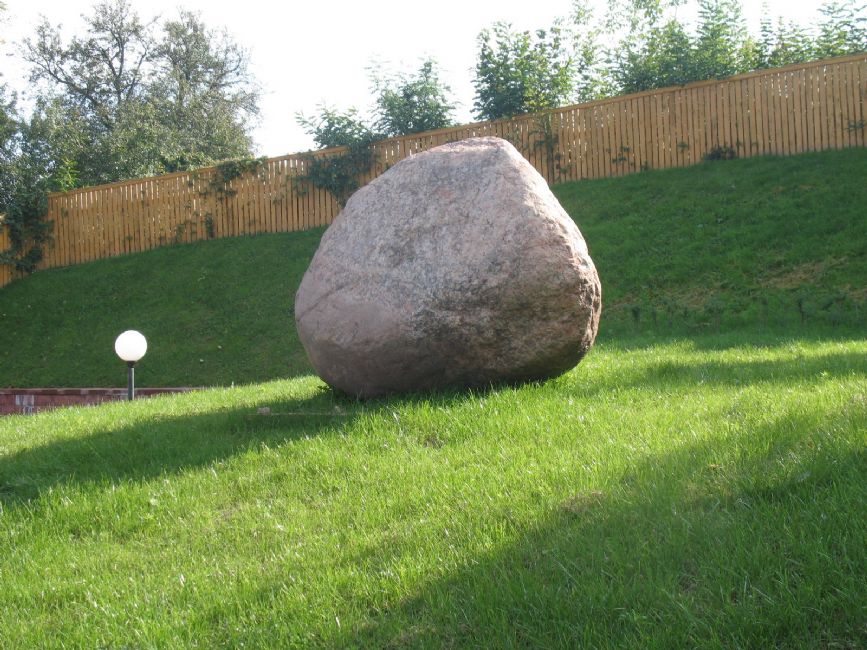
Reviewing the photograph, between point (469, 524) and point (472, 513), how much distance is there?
0.41 ft

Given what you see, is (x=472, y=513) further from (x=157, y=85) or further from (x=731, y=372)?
(x=157, y=85)

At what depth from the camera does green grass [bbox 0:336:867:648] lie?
2686mm

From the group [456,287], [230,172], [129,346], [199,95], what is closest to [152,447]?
Answer: [456,287]

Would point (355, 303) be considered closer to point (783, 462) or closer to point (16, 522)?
point (16, 522)

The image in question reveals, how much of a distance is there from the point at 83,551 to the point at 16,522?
0.74 meters

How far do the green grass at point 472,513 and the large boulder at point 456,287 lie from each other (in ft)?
1.10

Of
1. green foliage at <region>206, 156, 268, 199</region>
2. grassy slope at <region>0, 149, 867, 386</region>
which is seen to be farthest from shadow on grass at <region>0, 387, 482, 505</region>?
green foliage at <region>206, 156, 268, 199</region>

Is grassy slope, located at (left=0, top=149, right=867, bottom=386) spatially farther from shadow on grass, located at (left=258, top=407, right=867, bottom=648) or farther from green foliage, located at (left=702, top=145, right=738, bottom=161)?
shadow on grass, located at (left=258, top=407, right=867, bottom=648)

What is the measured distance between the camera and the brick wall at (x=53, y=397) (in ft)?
45.8

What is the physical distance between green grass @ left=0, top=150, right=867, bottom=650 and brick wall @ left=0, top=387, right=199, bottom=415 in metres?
5.41

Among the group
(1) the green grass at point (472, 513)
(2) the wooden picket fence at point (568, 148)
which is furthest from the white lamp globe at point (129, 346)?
(2) the wooden picket fence at point (568, 148)

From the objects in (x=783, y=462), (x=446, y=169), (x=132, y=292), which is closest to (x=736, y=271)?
(x=446, y=169)

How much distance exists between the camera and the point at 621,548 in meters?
3.03

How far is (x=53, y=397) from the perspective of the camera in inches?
561
